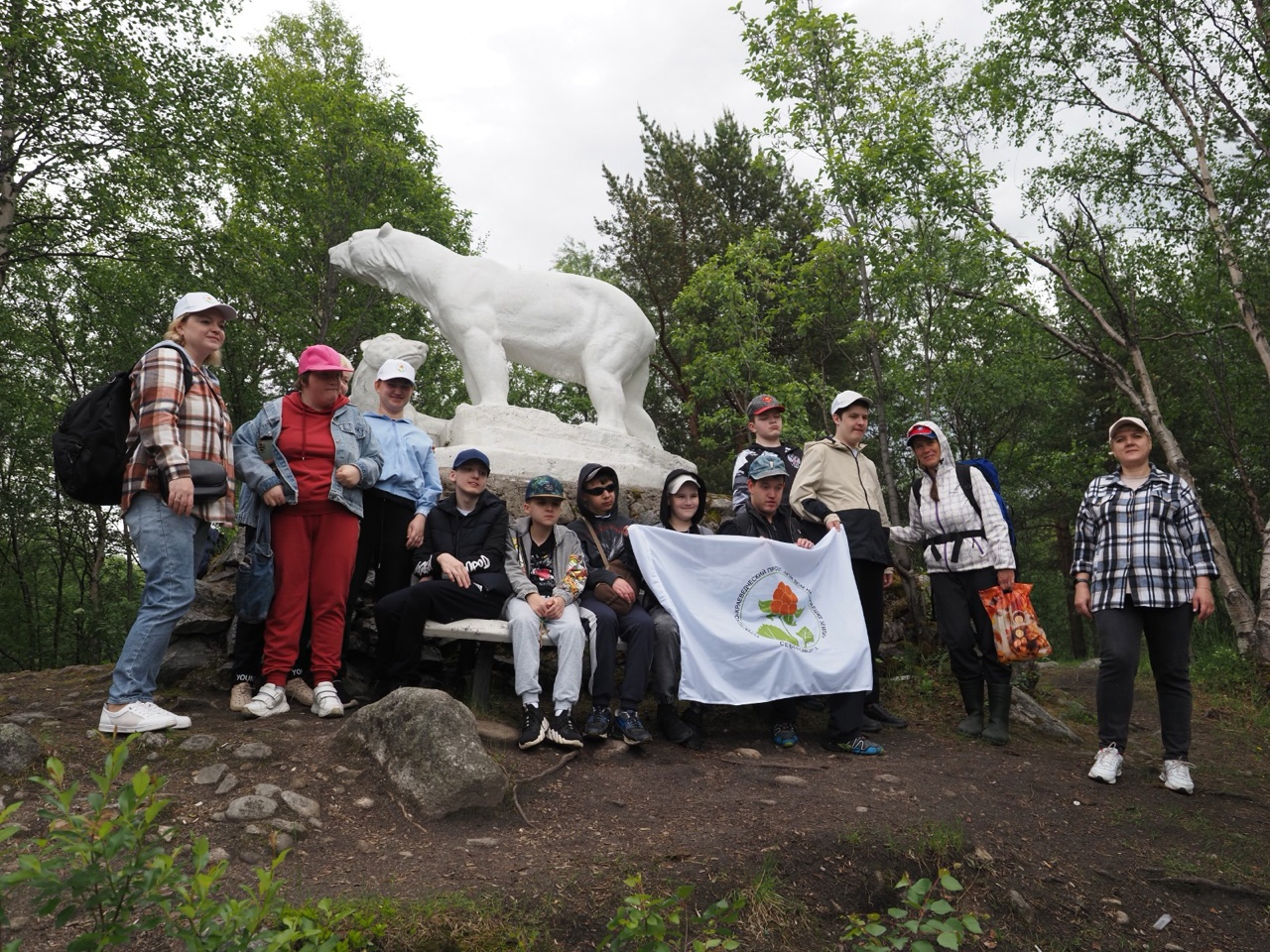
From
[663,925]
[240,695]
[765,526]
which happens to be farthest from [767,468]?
[663,925]

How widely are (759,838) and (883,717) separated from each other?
2.34 meters

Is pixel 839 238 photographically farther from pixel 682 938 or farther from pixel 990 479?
pixel 682 938

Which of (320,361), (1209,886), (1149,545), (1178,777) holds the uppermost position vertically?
(320,361)

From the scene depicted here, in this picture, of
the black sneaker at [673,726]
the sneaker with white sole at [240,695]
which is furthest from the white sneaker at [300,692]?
the black sneaker at [673,726]

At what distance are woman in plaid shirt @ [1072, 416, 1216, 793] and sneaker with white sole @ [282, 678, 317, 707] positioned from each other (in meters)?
3.92

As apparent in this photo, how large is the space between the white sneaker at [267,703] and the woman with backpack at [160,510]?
1.06ft

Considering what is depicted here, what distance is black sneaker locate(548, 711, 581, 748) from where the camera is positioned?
395 centimetres

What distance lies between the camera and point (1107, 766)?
14.4 ft

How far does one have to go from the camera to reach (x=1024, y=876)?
3.19 metres

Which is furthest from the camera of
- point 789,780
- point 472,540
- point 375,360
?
point 375,360

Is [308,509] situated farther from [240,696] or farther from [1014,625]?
[1014,625]

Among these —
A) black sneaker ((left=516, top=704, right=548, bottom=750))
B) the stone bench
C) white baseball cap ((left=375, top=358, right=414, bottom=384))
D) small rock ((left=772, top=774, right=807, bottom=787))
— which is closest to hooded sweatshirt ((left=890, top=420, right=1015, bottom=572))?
small rock ((left=772, top=774, right=807, bottom=787))

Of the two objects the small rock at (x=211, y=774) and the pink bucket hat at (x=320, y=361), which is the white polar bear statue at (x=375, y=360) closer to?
the pink bucket hat at (x=320, y=361)

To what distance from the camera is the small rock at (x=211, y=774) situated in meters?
3.25
